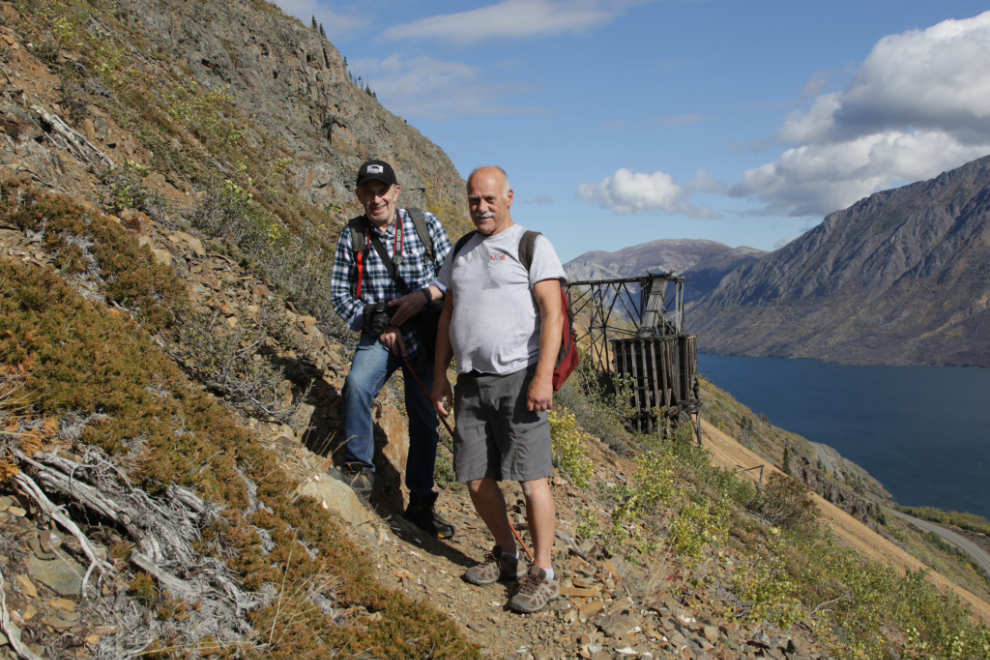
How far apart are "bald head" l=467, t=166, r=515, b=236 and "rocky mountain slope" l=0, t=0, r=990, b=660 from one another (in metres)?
1.89

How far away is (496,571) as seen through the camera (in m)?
3.51

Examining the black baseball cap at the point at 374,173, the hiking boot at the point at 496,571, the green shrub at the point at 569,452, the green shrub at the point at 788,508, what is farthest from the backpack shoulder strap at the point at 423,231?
the green shrub at the point at 788,508

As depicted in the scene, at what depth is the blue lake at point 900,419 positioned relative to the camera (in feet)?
215

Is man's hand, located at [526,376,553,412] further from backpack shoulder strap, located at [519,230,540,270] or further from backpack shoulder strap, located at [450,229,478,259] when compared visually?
backpack shoulder strap, located at [450,229,478,259]

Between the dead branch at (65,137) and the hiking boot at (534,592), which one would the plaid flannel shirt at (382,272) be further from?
the dead branch at (65,137)

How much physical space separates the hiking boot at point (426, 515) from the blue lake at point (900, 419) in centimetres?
2919

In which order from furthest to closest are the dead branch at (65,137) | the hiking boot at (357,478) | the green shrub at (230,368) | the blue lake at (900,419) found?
1. the blue lake at (900,419)
2. the dead branch at (65,137)
3. the green shrub at (230,368)
4. the hiking boot at (357,478)

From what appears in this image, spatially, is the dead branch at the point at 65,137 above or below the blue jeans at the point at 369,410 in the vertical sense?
above

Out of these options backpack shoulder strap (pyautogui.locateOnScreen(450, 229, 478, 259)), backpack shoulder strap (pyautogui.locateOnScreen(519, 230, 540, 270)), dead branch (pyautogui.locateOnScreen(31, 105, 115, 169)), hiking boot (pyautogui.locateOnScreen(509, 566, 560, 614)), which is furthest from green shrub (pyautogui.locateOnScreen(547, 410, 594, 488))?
dead branch (pyautogui.locateOnScreen(31, 105, 115, 169))

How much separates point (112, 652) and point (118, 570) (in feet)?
1.19

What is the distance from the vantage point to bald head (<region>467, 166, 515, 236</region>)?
10.2 ft

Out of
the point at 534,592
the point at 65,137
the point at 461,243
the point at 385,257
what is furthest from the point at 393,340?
the point at 65,137

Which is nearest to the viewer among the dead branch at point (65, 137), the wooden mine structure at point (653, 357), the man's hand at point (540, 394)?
the man's hand at point (540, 394)

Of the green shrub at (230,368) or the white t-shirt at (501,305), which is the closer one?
the white t-shirt at (501,305)
